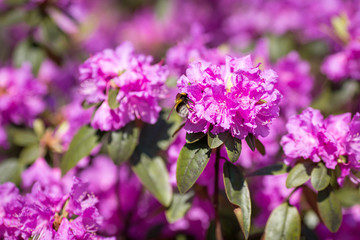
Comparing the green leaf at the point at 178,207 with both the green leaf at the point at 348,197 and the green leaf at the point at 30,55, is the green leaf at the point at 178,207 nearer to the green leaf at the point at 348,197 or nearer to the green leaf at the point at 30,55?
the green leaf at the point at 348,197

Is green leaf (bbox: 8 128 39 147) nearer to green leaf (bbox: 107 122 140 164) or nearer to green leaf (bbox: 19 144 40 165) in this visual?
green leaf (bbox: 19 144 40 165)

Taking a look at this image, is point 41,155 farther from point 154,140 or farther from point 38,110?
point 154,140

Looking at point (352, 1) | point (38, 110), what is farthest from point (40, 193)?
point (352, 1)

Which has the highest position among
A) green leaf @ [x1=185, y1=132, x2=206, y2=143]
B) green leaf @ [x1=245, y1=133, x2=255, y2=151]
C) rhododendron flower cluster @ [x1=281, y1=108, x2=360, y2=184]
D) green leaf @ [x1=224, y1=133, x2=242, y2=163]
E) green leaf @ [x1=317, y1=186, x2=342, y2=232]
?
green leaf @ [x1=185, y1=132, x2=206, y2=143]

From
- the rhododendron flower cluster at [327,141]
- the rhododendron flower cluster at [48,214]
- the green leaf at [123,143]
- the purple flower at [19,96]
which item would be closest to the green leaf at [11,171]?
the purple flower at [19,96]

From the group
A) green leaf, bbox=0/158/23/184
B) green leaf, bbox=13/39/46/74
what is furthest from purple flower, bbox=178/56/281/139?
green leaf, bbox=13/39/46/74

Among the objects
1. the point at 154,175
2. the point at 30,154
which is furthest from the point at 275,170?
the point at 30,154

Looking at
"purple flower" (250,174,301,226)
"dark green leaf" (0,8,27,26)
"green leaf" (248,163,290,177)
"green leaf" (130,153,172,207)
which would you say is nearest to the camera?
"green leaf" (248,163,290,177)
